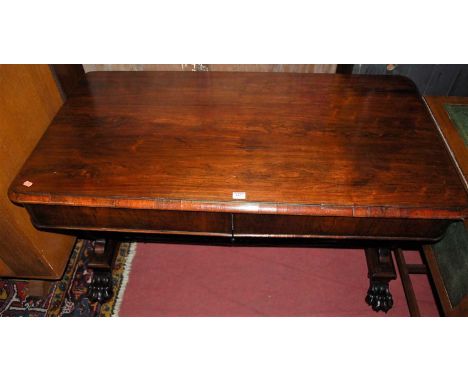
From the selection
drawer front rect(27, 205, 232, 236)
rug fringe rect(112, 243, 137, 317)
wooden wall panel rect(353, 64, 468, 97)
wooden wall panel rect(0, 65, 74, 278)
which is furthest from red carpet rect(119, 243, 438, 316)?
wooden wall panel rect(353, 64, 468, 97)

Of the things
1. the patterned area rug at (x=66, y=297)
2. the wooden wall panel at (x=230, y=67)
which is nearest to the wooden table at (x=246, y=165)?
the wooden wall panel at (x=230, y=67)

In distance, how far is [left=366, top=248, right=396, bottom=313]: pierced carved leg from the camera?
1.80m

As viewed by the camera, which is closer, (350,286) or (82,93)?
(82,93)

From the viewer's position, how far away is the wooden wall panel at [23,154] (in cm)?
142

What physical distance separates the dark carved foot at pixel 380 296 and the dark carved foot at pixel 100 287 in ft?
4.67

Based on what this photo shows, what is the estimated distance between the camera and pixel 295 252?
2.10 meters

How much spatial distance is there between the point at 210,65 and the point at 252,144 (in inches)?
33.1

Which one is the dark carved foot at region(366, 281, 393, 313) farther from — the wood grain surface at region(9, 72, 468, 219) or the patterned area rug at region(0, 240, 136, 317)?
the patterned area rug at region(0, 240, 136, 317)

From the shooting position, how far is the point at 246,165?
132 cm

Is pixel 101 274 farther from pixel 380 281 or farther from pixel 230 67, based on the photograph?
pixel 380 281

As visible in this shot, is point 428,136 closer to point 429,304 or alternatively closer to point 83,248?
point 429,304

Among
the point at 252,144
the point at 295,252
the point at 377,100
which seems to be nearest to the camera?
the point at 252,144

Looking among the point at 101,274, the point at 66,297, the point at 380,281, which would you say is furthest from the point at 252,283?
the point at 66,297

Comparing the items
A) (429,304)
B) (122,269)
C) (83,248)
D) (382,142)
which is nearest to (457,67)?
(382,142)
